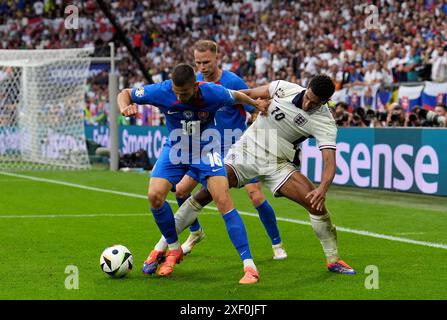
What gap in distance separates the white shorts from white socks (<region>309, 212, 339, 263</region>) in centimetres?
49

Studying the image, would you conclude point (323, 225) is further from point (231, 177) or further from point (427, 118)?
point (427, 118)

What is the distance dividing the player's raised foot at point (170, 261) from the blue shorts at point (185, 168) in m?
0.60

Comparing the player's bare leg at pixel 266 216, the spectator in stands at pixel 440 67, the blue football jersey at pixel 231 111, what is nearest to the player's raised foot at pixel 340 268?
the player's bare leg at pixel 266 216

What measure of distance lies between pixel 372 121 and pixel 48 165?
8.96m

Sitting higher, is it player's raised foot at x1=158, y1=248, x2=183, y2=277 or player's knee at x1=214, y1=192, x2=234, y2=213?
player's knee at x1=214, y1=192, x2=234, y2=213

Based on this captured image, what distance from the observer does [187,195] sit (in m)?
8.80

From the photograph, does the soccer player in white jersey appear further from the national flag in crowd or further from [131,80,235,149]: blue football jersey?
the national flag in crowd

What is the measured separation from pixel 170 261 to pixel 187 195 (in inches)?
50.4

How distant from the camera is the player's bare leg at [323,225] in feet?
25.3

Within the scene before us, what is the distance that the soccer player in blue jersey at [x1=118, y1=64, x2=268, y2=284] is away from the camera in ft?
24.2

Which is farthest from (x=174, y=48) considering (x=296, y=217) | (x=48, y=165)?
(x=296, y=217)

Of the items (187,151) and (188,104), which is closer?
(188,104)

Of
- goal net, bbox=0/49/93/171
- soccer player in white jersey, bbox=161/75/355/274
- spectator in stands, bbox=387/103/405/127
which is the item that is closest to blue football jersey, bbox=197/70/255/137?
soccer player in white jersey, bbox=161/75/355/274

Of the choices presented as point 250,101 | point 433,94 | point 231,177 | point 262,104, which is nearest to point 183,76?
point 250,101
